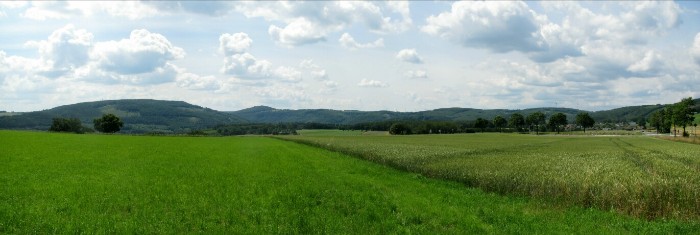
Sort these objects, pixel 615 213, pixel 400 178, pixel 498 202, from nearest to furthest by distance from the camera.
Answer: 1. pixel 615 213
2. pixel 498 202
3. pixel 400 178

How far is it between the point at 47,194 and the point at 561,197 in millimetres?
24881

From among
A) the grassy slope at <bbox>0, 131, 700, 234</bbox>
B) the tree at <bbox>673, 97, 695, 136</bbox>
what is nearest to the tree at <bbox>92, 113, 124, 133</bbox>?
the grassy slope at <bbox>0, 131, 700, 234</bbox>

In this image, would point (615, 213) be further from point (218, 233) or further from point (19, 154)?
point (19, 154)

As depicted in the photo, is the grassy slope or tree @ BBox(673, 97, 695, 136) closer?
the grassy slope

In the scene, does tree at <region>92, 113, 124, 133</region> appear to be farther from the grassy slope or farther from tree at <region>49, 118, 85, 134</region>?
the grassy slope

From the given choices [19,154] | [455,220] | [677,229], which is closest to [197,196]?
[455,220]

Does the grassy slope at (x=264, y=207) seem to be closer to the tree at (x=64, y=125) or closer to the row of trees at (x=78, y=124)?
the tree at (x=64, y=125)

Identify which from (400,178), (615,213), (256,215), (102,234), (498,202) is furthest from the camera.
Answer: (400,178)

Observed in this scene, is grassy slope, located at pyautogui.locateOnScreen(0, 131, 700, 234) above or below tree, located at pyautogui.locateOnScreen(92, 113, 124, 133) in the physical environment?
below

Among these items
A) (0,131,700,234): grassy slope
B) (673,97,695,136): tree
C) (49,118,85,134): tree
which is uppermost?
(673,97,695,136): tree

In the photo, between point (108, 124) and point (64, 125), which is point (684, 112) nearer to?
point (108, 124)

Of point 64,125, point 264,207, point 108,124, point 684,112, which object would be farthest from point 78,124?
point 684,112

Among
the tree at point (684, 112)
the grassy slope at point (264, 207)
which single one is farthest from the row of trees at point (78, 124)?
the tree at point (684, 112)

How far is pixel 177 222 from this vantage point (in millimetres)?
18062
